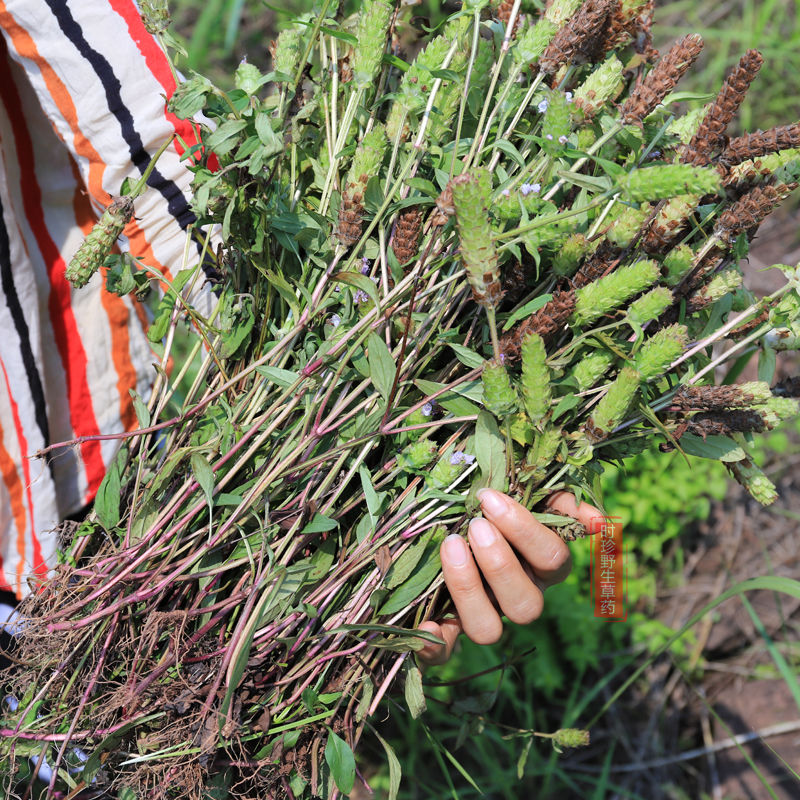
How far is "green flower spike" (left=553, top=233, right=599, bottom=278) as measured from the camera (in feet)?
2.20

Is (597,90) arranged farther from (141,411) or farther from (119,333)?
(119,333)

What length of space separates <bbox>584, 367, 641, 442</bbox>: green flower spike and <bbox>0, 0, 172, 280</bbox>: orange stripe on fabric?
56 centimetres

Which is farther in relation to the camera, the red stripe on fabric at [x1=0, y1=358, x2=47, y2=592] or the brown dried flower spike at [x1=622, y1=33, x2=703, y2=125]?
the red stripe on fabric at [x1=0, y1=358, x2=47, y2=592]

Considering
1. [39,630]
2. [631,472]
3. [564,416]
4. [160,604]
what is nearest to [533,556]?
[564,416]

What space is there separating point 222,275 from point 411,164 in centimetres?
24

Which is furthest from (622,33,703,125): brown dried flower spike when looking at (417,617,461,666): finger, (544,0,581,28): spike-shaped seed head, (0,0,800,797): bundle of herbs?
(417,617,461,666): finger

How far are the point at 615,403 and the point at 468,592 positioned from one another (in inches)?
10.2

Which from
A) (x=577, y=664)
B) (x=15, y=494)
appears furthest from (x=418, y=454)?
(x=577, y=664)

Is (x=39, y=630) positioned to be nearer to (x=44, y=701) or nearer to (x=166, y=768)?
(x=44, y=701)

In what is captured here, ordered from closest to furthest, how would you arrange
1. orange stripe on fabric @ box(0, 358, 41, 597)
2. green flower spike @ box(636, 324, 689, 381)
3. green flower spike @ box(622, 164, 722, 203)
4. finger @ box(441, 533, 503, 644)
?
1. green flower spike @ box(622, 164, 722, 203)
2. green flower spike @ box(636, 324, 689, 381)
3. finger @ box(441, 533, 503, 644)
4. orange stripe on fabric @ box(0, 358, 41, 597)

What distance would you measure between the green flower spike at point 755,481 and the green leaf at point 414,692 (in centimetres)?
40

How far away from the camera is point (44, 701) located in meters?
0.77

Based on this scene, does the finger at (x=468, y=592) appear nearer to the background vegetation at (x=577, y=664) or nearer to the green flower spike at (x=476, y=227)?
the green flower spike at (x=476, y=227)

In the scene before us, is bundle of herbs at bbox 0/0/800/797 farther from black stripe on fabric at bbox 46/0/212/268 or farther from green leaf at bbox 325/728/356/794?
black stripe on fabric at bbox 46/0/212/268
